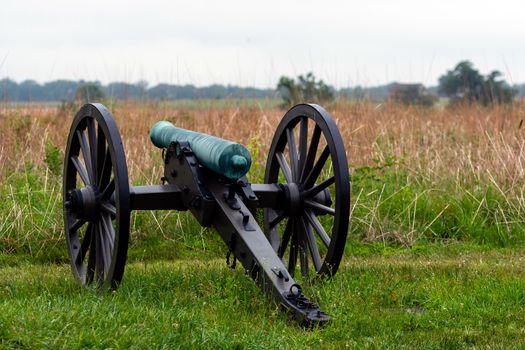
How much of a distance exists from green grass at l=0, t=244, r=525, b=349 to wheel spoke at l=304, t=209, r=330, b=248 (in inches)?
11.4

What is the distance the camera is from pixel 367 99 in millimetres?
14039

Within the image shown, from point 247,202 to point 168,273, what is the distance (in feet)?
3.30

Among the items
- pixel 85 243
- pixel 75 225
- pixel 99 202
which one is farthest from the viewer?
pixel 75 225

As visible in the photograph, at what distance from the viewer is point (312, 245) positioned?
6957 mm

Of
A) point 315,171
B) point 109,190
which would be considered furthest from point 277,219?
point 109,190

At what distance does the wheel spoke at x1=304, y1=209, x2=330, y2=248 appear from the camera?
6727mm

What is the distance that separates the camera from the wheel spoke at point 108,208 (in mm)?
6383

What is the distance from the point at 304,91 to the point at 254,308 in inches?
408

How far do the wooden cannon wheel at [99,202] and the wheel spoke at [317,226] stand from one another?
1.32 m

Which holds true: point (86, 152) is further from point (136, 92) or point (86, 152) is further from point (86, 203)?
point (136, 92)

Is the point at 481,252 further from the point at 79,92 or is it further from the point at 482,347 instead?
the point at 79,92

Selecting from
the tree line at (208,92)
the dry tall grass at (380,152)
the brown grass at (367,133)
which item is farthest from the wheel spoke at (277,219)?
the tree line at (208,92)

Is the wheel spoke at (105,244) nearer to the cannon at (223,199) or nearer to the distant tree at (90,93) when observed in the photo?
the cannon at (223,199)

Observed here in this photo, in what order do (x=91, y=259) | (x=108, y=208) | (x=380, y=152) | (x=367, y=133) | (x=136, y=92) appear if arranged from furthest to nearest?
(x=136, y=92) < (x=367, y=133) < (x=380, y=152) < (x=91, y=259) < (x=108, y=208)
